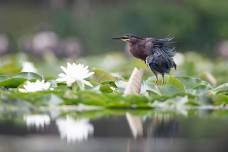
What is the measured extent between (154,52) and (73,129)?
1.06 m

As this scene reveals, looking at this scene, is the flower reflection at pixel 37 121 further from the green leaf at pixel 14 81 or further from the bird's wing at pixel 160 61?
the bird's wing at pixel 160 61

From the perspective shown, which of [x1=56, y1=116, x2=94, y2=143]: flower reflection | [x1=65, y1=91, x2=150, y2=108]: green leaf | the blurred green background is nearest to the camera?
[x1=56, y1=116, x2=94, y2=143]: flower reflection

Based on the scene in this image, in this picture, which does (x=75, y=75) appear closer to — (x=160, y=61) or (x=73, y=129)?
(x=160, y=61)

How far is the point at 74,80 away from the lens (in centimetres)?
449

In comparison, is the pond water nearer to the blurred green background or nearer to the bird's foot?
the bird's foot

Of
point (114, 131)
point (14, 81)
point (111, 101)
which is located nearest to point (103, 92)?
point (111, 101)

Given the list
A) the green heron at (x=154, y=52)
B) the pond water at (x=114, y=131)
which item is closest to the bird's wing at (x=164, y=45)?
the green heron at (x=154, y=52)

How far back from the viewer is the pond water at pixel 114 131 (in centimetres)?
353

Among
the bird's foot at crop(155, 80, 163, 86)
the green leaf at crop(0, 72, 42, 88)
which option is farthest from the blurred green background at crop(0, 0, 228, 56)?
the green leaf at crop(0, 72, 42, 88)

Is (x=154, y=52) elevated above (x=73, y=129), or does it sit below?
above

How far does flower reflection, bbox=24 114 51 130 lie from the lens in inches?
156

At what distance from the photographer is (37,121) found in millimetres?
4031

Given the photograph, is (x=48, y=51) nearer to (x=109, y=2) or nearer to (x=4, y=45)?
(x=4, y=45)

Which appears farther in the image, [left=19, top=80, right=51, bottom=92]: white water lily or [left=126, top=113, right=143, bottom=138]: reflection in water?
[left=19, top=80, right=51, bottom=92]: white water lily
